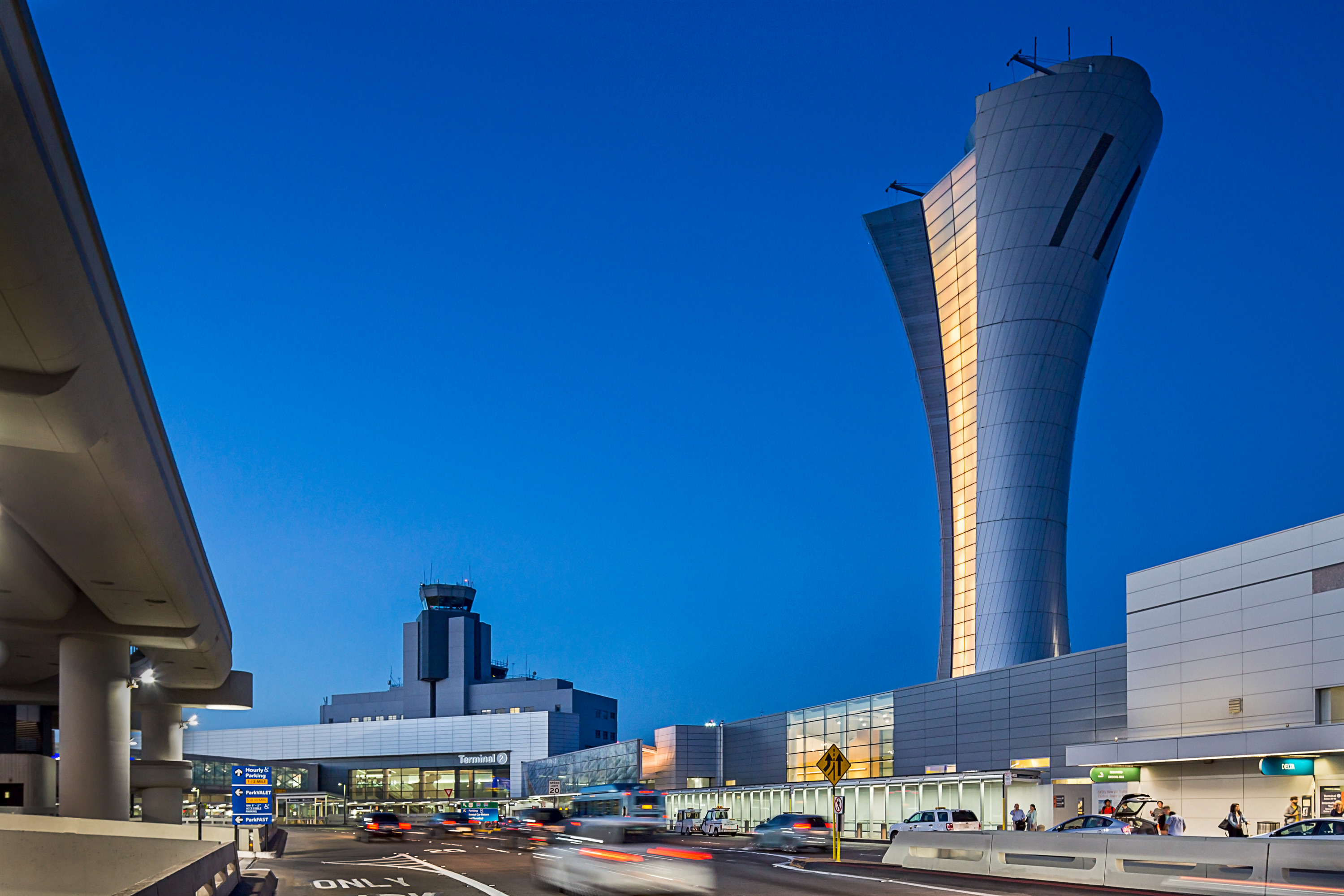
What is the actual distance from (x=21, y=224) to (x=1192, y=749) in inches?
1495

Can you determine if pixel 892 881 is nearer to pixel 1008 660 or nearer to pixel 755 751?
pixel 1008 660

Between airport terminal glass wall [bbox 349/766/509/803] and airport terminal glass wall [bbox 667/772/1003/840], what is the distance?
49.3 m

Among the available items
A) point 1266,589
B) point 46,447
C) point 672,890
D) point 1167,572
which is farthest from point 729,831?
point 46,447

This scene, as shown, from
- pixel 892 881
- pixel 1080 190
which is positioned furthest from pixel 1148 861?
pixel 1080 190

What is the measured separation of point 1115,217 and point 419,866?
233 feet

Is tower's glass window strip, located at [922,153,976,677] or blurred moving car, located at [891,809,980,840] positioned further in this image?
tower's glass window strip, located at [922,153,976,677]

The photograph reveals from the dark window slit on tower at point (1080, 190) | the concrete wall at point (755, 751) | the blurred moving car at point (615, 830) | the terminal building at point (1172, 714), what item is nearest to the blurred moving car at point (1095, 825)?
the terminal building at point (1172, 714)

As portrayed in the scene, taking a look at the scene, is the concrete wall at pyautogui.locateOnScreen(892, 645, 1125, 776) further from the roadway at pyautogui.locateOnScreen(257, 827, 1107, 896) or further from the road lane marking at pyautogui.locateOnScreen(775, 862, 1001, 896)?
the road lane marking at pyautogui.locateOnScreen(775, 862, 1001, 896)

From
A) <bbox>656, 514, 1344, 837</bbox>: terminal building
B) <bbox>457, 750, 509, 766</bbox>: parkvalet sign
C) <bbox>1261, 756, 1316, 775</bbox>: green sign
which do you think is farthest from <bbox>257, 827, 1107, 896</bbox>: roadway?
<bbox>457, 750, 509, 766</bbox>: parkvalet sign

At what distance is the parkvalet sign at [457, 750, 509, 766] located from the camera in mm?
119688

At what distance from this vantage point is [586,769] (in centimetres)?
10219

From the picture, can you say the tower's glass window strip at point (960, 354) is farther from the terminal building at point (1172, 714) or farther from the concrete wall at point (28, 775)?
the concrete wall at point (28, 775)

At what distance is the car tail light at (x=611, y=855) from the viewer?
1689 cm

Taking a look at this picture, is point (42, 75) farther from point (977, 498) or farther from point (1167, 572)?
point (977, 498)
